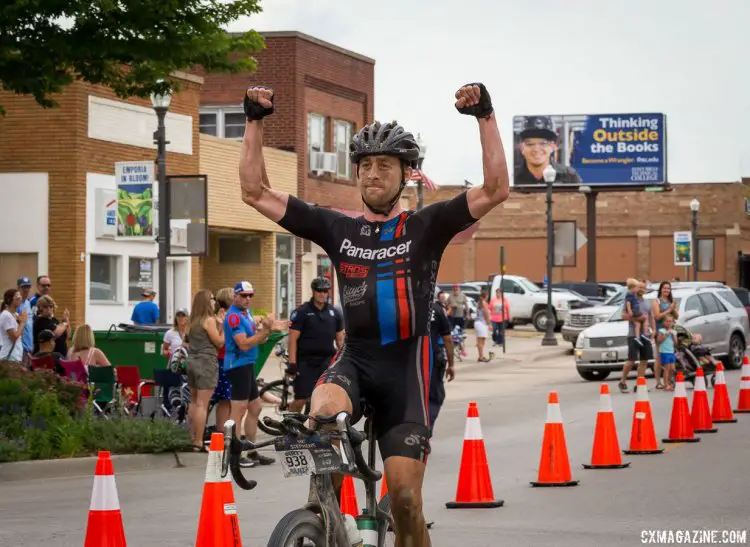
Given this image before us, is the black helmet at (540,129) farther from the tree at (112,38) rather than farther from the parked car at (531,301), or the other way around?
the tree at (112,38)

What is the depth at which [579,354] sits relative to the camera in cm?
2939

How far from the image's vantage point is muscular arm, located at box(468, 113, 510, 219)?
655 cm

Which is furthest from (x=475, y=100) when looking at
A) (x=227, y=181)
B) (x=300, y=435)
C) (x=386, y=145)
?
(x=227, y=181)

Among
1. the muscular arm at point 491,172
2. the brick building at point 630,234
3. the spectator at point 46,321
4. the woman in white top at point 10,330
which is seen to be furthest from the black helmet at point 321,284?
the brick building at point 630,234

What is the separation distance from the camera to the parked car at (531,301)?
5188cm

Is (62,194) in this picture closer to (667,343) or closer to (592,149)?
(667,343)

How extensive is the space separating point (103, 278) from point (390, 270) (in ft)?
93.6

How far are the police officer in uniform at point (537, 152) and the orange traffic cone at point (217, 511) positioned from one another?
65.7 meters

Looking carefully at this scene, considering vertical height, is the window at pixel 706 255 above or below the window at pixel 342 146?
below

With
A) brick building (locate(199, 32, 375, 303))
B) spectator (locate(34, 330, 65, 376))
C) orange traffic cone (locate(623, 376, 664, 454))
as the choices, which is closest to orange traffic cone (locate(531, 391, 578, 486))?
orange traffic cone (locate(623, 376, 664, 454))

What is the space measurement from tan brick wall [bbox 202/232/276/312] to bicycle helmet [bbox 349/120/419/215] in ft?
120

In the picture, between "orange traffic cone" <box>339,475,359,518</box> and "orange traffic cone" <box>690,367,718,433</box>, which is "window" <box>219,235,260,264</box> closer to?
"orange traffic cone" <box>690,367,718,433</box>

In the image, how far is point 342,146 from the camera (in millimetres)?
47250

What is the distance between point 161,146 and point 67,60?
271 inches
